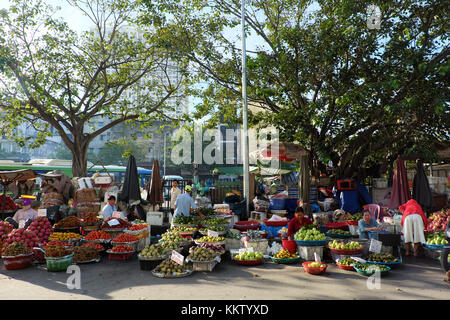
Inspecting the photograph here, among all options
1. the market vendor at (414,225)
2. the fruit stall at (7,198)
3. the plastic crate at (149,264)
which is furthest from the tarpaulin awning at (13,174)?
the market vendor at (414,225)

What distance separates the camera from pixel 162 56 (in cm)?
1766

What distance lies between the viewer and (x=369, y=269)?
6.25 m

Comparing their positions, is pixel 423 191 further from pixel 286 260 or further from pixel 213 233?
pixel 213 233

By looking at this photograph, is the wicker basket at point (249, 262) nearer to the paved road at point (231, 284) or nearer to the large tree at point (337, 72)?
the paved road at point (231, 284)

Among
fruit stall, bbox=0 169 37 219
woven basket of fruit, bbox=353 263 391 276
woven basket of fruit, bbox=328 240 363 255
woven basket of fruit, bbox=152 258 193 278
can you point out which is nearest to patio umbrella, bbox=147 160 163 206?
fruit stall, bbox=0 169 37 219

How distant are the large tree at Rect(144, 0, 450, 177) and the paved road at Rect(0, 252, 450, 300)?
617 cm

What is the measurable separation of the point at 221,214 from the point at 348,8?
8.22 meters

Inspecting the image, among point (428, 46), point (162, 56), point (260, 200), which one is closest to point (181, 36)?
point (162, 56)

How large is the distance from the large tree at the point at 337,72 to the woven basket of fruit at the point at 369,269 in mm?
5898

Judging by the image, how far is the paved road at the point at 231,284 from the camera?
212 inches

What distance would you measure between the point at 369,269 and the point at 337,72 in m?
9.60

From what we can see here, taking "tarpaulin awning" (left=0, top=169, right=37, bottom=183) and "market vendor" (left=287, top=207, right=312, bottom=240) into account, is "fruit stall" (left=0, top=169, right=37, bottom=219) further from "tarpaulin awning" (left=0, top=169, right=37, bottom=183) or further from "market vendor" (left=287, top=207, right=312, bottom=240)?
"market vendor" (left=287, top=207, right=312, bottom=240)

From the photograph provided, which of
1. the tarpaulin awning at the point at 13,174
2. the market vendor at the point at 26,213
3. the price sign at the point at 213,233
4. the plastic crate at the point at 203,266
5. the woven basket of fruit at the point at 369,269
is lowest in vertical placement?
the plastic crate at the point at 203,266

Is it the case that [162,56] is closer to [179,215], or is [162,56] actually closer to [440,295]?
[179,215]
